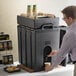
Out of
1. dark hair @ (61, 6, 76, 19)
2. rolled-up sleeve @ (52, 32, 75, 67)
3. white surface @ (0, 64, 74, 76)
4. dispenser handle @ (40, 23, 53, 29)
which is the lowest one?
white surface @ (0, 64, 74, 76)

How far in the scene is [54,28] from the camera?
2.38 m

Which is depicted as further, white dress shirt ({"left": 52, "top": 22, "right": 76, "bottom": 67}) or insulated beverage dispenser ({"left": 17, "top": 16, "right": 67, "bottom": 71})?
insulated beverage dispenser ({"left": 17, "top": 16, "right": 67, "bottom": 71})

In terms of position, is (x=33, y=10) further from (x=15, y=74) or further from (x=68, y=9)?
(x=15, y=74)

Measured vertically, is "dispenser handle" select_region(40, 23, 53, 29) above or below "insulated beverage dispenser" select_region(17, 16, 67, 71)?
above

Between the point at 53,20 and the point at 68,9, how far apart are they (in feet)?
1.02

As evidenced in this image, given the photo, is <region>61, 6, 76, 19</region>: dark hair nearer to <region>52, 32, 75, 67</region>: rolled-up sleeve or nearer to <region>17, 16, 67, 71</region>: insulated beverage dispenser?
<region>52, 32, 75, 67</region>: rolled-up sleeve

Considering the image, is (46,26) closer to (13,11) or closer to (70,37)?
(70,37)

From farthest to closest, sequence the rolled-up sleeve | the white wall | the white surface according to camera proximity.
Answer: the white wall < the white surface < the rolled-up sleeve

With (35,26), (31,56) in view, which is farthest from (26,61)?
(35,26)

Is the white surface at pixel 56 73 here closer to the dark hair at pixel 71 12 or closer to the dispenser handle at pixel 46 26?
the dispenser handle at pixel 46 26

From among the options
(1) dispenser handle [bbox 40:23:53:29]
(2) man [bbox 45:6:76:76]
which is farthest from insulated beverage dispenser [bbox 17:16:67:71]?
(2) man [bbox 45:6:76:76]

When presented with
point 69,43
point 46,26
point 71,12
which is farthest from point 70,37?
point 46,26

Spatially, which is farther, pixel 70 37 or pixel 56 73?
pixel 56 73

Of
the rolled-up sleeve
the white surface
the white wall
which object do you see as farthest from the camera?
the white wall
